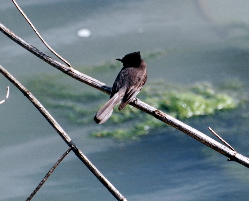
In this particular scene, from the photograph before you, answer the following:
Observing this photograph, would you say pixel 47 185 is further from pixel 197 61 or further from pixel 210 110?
pixel 197 61

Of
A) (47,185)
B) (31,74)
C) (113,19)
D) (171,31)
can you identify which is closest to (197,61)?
(171,31)

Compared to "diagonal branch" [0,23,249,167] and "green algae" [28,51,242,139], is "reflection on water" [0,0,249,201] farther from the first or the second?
"diagonal branch" [0,23,249,167]

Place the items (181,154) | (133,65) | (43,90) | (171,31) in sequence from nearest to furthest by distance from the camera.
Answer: (133,65)
(181,154)
(43,90)
(171,31)

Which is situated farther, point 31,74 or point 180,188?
point 31,74

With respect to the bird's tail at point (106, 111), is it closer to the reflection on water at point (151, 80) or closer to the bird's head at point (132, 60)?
the bird's head at point (132, 60)

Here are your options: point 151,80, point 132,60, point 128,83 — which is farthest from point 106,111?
point 151,80

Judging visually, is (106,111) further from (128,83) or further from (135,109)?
(135,109)

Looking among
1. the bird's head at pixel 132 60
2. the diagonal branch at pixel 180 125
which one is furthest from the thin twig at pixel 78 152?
the bird's head at pixel 132 60
